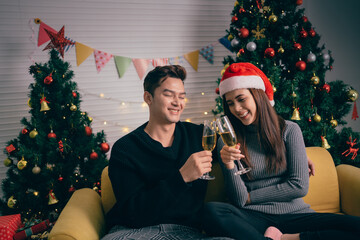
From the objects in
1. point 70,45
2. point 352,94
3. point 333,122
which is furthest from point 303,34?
point 70,45

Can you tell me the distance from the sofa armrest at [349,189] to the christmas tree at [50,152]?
2043 millimetres

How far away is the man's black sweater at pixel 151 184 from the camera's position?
55.8 inches

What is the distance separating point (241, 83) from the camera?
163cm

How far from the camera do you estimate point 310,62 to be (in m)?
2.37

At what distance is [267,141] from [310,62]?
121 cm

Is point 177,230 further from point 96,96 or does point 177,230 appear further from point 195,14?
point 195,14

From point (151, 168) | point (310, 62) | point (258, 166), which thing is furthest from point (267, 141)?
point (310, 62)

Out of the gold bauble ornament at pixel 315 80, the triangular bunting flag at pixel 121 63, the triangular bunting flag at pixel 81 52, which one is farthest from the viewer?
the triangular bunting flag at pixel 121 63

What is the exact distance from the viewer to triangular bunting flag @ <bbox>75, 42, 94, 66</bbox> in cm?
298

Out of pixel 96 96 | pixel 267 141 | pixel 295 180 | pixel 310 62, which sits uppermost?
pixel 310 62

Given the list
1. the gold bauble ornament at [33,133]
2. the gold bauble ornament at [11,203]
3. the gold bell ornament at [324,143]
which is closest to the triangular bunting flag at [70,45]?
the gold bauble ornament at [33,133]

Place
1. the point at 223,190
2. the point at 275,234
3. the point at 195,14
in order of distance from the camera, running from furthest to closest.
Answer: the point at 195,14 → the point at 223,190 → the point at 275,234

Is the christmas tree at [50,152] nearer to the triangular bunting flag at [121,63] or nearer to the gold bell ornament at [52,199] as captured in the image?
the gold bell ornament at [52,199]

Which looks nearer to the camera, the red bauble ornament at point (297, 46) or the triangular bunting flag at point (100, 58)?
the red bauble ornament at point (297, 46)
